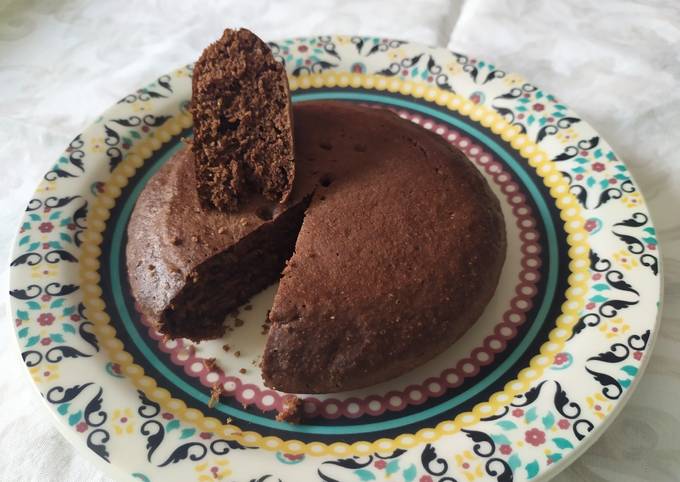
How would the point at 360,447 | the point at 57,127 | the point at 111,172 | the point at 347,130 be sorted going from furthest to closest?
the point at 57,127, the point at 111,172, the point at 347,130, the point at 360,447

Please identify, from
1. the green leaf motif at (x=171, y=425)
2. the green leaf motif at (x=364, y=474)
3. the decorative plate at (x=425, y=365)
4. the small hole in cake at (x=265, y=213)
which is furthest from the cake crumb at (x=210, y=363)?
the green leaf motif at (x=364, y=474)

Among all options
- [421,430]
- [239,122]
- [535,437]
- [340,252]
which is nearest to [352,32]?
[239,122]

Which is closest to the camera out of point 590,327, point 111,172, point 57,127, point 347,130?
point 590,327

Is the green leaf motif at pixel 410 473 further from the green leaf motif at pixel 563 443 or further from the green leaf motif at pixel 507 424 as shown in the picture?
the green leaf motif at pixel 563 443

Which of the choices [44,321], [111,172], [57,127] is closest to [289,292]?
[44,321]

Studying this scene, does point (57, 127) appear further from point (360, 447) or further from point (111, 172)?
point (360, 447)

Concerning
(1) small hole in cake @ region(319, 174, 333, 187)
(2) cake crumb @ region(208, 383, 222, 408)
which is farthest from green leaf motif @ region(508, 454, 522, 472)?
(1) small hole in cake @ region(319, 174, 333, 187)

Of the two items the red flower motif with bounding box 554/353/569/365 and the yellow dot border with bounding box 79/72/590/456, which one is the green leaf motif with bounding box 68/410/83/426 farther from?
the red flower motif with bounding box 554/353/569/365
